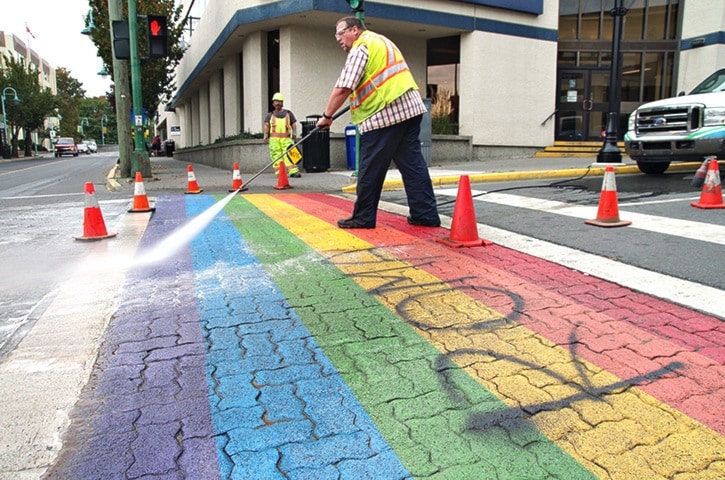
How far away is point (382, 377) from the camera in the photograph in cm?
265

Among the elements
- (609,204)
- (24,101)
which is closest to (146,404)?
(609,204)

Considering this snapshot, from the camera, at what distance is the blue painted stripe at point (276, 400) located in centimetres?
203

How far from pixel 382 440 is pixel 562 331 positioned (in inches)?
57.8

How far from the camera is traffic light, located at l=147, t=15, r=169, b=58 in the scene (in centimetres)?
1300

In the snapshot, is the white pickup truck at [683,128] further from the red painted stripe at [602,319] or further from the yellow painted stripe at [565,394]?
the yellow painted stripe at [565,394]

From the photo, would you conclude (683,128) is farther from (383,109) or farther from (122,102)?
(122,102)

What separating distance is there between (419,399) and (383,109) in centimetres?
385

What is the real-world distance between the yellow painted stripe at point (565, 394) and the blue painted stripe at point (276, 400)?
658 mm

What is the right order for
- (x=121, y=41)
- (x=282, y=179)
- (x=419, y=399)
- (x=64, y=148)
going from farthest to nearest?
(x=64, y=148), (x=121, y=41), (x=282, y=179), (x=419, y=399)

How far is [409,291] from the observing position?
3908 millimetres

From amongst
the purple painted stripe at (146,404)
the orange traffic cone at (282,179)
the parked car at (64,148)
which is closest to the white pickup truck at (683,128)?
the orange traffic cone at (282,179)

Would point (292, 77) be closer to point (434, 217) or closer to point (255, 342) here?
point (434, 217)

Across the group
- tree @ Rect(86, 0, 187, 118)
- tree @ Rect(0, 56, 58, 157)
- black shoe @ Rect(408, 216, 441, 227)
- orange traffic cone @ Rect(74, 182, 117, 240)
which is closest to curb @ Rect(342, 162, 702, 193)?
black shoe @ Rect(408, 216, 441, 227)

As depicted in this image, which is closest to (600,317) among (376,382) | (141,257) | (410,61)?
(376,382)
